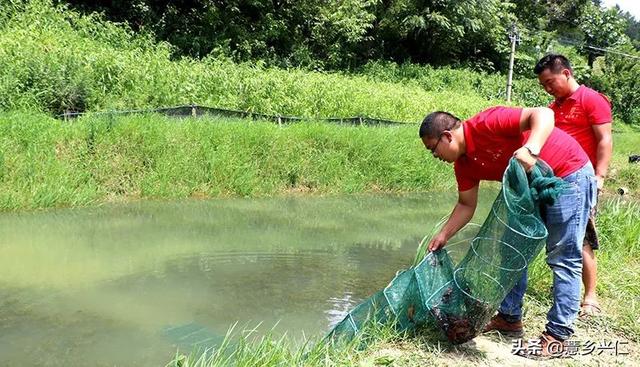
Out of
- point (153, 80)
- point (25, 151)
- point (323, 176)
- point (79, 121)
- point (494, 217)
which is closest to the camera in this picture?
point (494, 217)

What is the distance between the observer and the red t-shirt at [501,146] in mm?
2814

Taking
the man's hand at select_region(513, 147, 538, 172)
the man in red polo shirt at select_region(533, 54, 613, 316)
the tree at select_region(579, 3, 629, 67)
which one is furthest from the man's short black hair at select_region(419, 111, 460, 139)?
the tree at select_region(579, 3, 629, 67)

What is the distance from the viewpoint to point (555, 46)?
2684cm

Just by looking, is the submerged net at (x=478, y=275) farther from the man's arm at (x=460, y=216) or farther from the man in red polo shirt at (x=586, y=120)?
the man in red polo shirt at (x=586, y=120)

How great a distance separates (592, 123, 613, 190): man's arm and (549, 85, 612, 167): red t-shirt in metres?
0.02

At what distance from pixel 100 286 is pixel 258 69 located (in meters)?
9.96

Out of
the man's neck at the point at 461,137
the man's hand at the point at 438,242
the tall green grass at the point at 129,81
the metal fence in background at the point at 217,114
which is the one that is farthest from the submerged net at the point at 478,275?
the tall green grass at the point at 129,81

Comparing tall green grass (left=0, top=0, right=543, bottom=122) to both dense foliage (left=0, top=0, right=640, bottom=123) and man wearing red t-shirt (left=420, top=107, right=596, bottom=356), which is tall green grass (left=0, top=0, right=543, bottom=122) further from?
man wearing red t-shirt (left=420, top=107, right=596, bottom=356)

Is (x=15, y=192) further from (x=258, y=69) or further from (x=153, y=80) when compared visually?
(x=258, y=69)

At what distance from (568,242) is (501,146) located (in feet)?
1.90

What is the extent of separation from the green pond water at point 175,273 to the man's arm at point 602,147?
2023 mm

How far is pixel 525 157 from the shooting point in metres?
2.63

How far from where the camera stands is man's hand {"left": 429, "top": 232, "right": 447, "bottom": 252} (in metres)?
3.13

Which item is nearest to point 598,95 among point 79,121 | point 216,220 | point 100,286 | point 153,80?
point 100,286
